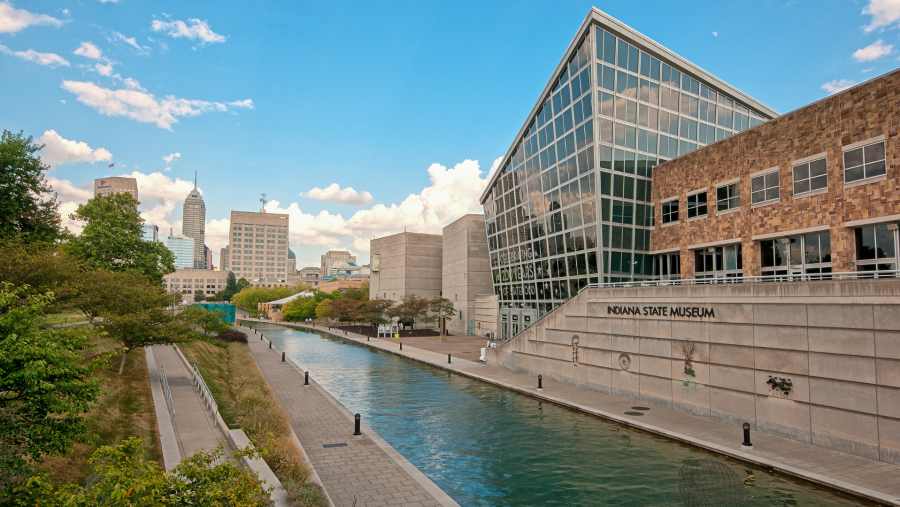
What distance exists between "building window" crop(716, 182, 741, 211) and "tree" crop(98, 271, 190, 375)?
3004cm

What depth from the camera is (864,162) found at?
21.0m

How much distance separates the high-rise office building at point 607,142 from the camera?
3484 cm

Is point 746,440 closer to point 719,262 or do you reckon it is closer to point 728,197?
point 719,262

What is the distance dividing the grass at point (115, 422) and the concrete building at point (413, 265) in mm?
61714

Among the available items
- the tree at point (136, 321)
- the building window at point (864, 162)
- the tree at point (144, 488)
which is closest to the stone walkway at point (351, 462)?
the tree at point (144, 488)

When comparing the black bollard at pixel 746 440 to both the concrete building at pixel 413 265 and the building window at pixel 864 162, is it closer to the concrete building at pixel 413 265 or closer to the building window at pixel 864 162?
the building window at pixel 864 162

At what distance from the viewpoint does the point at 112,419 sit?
16938 millimetres

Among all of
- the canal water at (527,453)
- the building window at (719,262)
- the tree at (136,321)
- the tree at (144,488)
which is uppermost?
the building window at (719,262)

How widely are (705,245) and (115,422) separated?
29.7 metres

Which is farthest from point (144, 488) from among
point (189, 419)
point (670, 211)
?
point (670, 211)

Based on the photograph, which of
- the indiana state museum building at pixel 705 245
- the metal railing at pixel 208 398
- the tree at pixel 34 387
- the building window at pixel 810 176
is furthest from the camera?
the building window at pixel 810 176

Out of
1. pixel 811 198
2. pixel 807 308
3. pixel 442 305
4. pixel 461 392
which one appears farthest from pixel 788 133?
pixel 442 305

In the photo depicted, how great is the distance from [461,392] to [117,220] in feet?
124

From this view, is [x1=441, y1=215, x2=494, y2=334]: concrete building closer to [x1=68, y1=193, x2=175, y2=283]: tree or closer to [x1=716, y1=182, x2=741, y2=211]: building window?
[x1=68, y1=193, x2=175, y2=283]: tree
